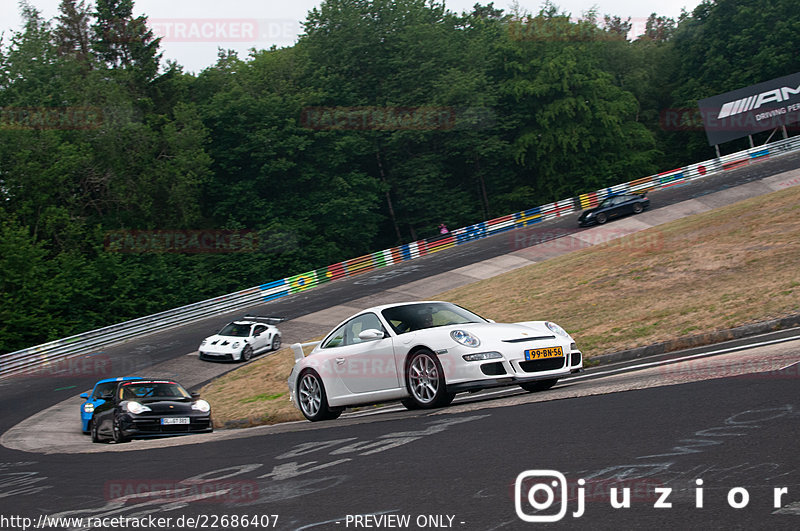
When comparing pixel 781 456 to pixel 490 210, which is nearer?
pixel 781 456

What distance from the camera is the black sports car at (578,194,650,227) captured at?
42969mm

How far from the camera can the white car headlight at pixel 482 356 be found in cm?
950

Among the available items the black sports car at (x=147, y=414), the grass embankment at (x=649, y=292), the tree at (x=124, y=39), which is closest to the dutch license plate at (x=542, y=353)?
the grass embankment at (x=649, y=292)

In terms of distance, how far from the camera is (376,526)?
490 centimetres

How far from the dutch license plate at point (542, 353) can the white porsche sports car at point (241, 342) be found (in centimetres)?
1967

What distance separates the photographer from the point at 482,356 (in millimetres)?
9531

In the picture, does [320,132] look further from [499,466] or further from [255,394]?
[499,466]

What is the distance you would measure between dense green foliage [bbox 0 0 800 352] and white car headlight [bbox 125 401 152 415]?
3349 cm

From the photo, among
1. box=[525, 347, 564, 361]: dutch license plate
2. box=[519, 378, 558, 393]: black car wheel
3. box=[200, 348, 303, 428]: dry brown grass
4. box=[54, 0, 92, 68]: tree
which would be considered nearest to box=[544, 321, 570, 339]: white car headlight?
box=[525, 347, 564, 361]: dutch license plate

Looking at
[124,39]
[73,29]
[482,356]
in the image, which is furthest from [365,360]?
[73,29]

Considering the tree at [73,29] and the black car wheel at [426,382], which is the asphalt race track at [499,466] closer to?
the black car wheel at [426,382]

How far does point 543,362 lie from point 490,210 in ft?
194

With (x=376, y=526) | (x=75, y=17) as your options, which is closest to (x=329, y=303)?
(x=376, y=526)

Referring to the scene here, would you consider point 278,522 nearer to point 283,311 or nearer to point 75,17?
point 283,311
